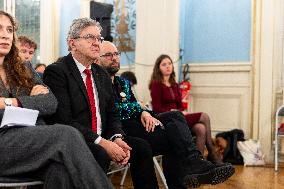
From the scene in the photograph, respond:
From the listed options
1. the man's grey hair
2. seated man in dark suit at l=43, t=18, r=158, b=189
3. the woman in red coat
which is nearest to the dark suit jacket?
seated man in dark suit at l=43, t=18, r=158, b=189

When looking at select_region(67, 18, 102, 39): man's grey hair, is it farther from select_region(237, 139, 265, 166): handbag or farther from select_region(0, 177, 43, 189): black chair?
select_region(237, 139, 265, 166): handbag

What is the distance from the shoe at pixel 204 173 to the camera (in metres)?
2.82

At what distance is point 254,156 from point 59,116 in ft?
11.5

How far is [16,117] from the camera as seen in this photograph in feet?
6.74

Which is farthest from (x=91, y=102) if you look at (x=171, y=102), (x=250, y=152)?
(x=250, y=152)

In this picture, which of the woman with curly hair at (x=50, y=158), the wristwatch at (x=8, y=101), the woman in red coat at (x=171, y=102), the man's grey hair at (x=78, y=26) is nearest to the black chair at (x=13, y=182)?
the woman with curly hair at (x=50, y=158)

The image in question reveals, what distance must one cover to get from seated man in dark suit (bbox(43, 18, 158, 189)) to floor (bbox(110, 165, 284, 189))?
110 cm

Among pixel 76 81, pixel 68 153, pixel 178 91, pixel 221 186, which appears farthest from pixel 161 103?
pixel 68 153

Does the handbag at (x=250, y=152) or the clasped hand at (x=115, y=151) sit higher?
the clasped hand at (x=115, y=151)

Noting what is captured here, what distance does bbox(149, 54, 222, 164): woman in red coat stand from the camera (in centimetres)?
424

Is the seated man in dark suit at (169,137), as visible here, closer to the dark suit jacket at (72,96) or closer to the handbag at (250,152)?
the dark suit jacket at (72,96)

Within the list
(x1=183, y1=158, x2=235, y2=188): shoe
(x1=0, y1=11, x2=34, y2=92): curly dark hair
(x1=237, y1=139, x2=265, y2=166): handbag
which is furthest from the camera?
(x1=237, y1=139, x2=265, y2=166): handbag

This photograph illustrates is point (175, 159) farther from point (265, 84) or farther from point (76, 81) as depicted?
point (265, 84)

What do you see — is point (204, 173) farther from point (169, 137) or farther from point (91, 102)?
point (91, 102)
